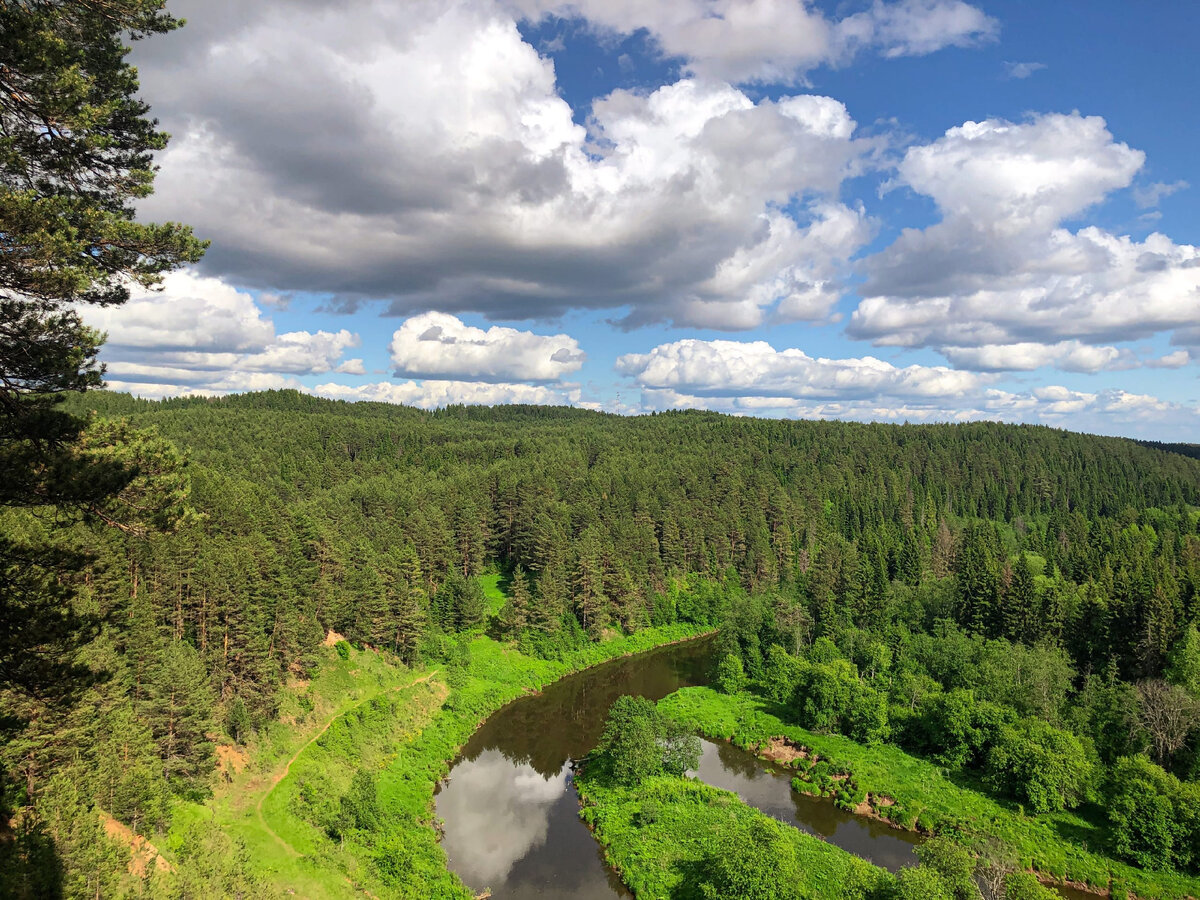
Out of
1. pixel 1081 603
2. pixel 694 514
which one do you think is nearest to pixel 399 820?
pixel 1081 603

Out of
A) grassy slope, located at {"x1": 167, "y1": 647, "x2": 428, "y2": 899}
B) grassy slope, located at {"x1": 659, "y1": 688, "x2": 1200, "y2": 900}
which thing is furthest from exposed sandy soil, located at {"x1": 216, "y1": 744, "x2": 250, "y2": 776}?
grassy slope, located at {"x1": 659, "y1": 688, "x2": 1200, "y2": 900}

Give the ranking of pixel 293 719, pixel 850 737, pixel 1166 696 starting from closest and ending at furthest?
pixel 1166 696 < pixel 293 719 < pixel 850 737

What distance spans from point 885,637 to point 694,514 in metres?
45.9

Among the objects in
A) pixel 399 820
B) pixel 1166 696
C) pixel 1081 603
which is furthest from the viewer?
pixel 1081 603

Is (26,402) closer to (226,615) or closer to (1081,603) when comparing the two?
(226,615)

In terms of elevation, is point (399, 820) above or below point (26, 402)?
below

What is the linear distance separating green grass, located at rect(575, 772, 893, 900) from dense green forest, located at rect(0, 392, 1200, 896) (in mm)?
15916

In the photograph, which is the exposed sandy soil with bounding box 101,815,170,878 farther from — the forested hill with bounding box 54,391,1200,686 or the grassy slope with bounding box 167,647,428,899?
the forested hill with bounding box 54,391,1200,686

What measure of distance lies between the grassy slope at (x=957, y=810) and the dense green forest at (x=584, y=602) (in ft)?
5.20

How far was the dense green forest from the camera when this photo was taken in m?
26.2

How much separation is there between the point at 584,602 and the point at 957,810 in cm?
4694

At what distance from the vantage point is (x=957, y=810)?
4047 centimetres

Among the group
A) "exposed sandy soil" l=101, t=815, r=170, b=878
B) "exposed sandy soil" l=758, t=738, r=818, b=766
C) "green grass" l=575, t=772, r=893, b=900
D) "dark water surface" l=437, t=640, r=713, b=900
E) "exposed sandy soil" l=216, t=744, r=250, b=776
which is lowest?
"dark water surface" l=437, t=640, r=713, b=900

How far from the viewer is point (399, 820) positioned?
1496 inches
